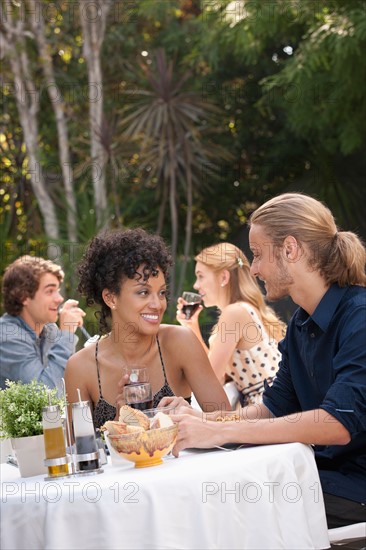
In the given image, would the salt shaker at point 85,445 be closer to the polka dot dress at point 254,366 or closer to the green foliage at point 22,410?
the green foliage at point 22,410

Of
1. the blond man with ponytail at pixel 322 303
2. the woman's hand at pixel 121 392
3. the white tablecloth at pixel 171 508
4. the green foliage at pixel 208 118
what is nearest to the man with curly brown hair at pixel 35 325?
the woman's hand at pixel 121 392

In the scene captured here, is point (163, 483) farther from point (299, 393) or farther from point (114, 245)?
point (114, 245)

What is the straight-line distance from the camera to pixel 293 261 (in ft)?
8.84

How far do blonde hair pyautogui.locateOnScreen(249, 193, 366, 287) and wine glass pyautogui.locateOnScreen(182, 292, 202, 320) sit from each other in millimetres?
2152

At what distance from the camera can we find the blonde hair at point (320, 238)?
2666 mm

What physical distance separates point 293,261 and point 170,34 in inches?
432

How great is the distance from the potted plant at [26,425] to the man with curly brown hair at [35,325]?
2.13m

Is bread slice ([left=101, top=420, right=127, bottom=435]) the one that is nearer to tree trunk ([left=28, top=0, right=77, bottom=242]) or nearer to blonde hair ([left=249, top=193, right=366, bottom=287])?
blonde hair ([left=249, top=193, right=366, bottom=287])

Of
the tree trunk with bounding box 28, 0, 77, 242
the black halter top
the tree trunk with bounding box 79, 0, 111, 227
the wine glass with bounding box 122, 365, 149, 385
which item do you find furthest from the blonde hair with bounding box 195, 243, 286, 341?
the tree trunk with bounding box 28, 0, 77, 242

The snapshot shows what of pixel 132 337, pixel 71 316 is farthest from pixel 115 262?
pixel 71 316

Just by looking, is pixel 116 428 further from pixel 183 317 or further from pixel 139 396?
pixel 183 317

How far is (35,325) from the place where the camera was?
5086 millimetres

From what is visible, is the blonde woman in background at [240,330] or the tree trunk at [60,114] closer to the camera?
the blonde woman in background at [240,330]

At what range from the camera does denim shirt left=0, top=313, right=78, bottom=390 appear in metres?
4.65
